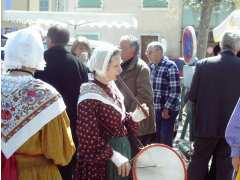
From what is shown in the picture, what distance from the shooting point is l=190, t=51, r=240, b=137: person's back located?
509 centimetres

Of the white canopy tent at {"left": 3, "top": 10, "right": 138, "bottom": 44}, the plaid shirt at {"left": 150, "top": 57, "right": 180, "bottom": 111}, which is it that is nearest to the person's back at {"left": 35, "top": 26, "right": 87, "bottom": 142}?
the plaid shirt at {"left": 150, "top": 57, "right": 180, "bottom": 111}

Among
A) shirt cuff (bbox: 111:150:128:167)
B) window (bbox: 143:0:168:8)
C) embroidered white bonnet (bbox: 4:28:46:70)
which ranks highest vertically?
window (bbox: 143:0:168:8)

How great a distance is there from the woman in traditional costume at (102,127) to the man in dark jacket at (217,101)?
1494mm

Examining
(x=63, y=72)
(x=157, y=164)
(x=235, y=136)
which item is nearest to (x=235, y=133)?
(x=235, y=136)

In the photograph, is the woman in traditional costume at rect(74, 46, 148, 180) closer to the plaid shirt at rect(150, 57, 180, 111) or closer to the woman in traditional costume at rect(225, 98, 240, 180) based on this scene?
the woman in traditional costume at rect(225, 98, 240, 180)

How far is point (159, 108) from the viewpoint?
697 centimetres

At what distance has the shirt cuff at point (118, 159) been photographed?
358 centimetres

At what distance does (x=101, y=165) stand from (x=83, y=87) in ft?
1.77

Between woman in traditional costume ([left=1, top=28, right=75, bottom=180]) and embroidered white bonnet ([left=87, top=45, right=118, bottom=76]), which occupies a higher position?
embroidered white bonnet ([left=87, top=45, right=118, bottom=76])

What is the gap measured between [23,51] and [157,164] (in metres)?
1.39

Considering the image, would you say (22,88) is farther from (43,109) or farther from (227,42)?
(227,42)

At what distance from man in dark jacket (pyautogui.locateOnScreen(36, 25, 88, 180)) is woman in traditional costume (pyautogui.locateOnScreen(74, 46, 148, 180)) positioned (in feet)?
2.85

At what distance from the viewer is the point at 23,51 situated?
10.4 feet

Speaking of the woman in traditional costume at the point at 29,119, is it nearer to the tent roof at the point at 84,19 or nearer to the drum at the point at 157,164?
the drum at the point at 157,164
